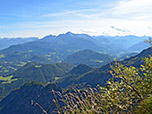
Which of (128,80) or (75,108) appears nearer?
(128,80)

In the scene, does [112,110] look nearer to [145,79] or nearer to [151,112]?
[151,112]

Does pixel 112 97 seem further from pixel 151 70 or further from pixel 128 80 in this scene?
pixel 151 70

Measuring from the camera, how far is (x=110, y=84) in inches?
254

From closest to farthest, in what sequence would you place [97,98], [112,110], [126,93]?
[112,110]
[126,93]
[97,98]

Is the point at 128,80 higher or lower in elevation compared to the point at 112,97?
higher

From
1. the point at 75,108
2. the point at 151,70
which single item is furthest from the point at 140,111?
the point at 75,108

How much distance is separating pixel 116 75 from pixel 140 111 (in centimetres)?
160

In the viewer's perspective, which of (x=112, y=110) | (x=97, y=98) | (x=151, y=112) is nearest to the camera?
(x=151, y=112)

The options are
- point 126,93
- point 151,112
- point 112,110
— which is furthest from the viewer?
point 126,93

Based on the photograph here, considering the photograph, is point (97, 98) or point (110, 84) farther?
point (97, 98)

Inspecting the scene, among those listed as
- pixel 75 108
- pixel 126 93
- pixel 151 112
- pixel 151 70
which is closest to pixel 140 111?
pixel 151 112

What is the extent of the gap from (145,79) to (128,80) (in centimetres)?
67

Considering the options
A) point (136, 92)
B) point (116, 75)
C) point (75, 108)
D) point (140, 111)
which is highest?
point (116, 75)

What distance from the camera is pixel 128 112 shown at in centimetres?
601
